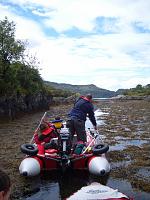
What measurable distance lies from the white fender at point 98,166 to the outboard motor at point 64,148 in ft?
2.74

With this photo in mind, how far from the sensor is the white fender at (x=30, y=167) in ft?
42.0

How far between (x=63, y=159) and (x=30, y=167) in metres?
1.16

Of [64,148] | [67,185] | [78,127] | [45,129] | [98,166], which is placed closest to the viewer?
[67,185]

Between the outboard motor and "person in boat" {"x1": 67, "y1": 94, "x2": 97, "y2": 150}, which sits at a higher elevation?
"person in boat" {"x1": 67, "y1": 94, "x2": 97, "y2": 150}

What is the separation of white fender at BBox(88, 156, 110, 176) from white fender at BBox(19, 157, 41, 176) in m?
1.81

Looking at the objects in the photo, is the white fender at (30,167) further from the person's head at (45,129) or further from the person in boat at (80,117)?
the person in boat at (80,117)

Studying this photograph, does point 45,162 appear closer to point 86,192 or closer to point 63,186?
point 63,186

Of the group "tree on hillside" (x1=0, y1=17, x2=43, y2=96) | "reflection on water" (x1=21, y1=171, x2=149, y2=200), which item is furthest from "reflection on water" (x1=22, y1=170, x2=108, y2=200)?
"tree on hillside" (x1=0, y1=17, x2=43, y2=96)

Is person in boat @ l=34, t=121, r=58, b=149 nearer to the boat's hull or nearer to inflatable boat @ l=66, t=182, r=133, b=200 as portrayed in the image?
the boat's hull

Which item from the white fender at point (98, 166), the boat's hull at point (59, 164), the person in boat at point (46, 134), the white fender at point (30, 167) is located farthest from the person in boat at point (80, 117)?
the white fender at point (30, 167)

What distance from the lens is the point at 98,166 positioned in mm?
12766

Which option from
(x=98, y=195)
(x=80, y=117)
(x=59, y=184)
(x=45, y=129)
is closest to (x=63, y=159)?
(x=59, y=184)

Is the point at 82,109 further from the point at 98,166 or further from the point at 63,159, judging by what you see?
the point at 98,166

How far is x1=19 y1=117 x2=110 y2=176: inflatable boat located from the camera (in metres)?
12.9
